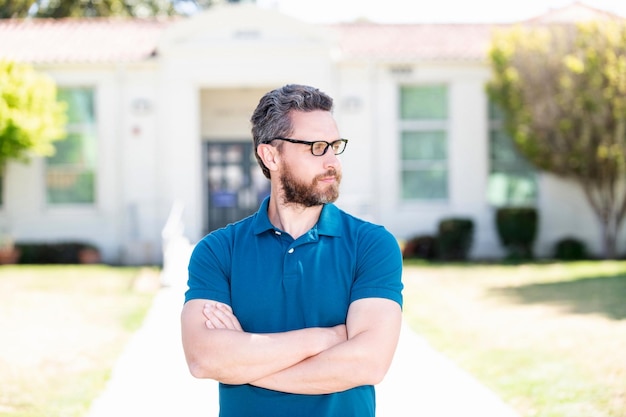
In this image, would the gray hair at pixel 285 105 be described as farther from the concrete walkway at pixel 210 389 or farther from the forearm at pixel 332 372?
the concrete walkway at pixel 210 389

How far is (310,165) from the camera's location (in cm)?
301

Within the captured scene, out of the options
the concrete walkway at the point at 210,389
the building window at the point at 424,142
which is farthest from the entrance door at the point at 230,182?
the concrete walkway at the point at 210,389

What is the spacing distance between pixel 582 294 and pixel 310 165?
9409mm

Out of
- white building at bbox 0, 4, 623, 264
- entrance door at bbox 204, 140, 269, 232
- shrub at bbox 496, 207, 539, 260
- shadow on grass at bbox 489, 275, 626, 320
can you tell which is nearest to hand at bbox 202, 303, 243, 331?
shadow on grass at bbox 489, 275, 626, 320

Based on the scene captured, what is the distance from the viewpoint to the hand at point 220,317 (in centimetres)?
297

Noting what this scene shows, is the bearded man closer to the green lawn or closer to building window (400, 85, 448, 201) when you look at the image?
the green lawn

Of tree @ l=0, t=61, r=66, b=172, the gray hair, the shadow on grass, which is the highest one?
tree @ l=0, t=61, r=66, b=172

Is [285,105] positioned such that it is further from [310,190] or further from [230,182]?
[230,182]

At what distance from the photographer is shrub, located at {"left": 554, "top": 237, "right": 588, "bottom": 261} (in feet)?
56.9

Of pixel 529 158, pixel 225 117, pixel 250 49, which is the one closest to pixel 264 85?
pixel 250 49

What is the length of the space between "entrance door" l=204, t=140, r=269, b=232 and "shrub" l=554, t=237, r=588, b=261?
6.30 metres

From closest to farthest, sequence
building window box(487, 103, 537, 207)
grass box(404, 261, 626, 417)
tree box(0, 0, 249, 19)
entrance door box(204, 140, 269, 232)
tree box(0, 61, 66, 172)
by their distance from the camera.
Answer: grass box(404, 261, 626, 417) < tree box(0, 61, 66, 172) < building window box(487, 103, 537, 207) < entrance door box(204, 140, 269, 232) < tree box(0, 0, 249, 19)

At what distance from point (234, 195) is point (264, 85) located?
2.96 metres

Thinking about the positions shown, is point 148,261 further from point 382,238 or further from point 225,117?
point 382,238
